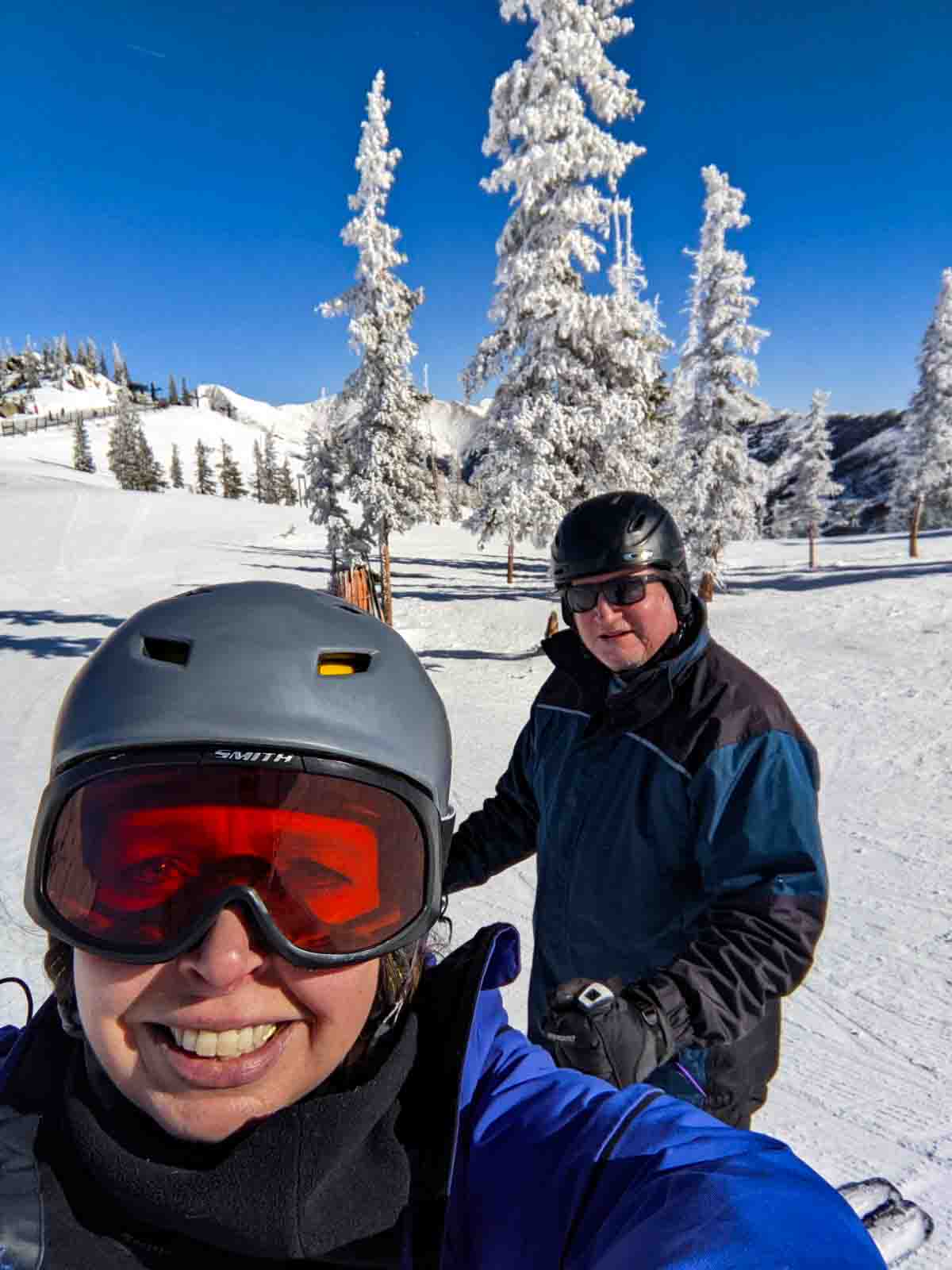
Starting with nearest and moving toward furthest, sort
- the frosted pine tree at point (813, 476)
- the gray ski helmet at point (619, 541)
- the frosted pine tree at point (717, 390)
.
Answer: the gray ski helmet at point (619, 541) < the frosted pine tree at point (717, 390) < the frosted pine tree at point (813, 476)

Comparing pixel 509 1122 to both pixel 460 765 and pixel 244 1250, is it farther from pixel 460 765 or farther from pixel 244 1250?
pixel 460 765

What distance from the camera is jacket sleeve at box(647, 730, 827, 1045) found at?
1778mm

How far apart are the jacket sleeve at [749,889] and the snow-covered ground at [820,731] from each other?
1.86 metres

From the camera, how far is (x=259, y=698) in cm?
140

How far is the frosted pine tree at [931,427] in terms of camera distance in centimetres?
3378

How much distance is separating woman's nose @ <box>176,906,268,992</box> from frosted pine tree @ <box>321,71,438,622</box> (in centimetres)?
1853

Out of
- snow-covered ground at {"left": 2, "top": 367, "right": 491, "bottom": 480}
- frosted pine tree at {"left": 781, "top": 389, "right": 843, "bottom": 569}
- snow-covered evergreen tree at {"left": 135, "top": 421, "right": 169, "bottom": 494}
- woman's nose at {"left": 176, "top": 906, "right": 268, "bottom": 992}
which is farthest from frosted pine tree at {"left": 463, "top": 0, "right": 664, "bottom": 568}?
snow-covered ground at {"left": 2, "top": 367, "right": 491, "bottom": 480}

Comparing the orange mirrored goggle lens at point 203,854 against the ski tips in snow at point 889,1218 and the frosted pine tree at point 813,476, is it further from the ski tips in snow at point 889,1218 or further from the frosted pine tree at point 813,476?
the frosted pine tree at point 813,476

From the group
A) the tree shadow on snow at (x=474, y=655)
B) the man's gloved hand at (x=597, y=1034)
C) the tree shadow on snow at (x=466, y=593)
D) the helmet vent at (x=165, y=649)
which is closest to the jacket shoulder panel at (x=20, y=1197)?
the helmet vent at (x=165, y=649)

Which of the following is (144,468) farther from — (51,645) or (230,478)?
(51,645)

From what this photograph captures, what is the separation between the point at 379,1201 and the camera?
3.76 ft

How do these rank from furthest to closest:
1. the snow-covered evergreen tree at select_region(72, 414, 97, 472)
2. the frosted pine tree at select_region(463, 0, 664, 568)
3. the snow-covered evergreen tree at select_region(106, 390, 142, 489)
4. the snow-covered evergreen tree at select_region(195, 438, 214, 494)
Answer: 1. the snow-covered evergreen tree at select_region(195, 438, 214, 494)
2. the snow-covered evergreen tree at select_region(72, 414, 97, 472)
3. the snow-covered evergreen tree at select_region(106, 390, 142, 489)
4. the frosted pine tree at select_region(463, 0, 664, 568)

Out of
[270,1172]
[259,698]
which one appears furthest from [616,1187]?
[259,698]

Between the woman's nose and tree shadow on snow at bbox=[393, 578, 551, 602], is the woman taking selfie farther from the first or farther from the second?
tree shadow on snow at bbox=[393, 578, 551, 602]
